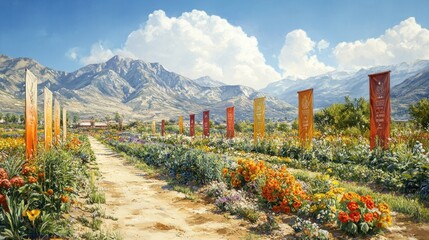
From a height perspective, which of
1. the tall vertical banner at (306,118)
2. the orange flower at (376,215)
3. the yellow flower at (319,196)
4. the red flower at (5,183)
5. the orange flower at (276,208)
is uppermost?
the tall vertical banner at (306,118)

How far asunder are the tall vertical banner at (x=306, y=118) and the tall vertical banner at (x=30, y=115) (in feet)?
36.8

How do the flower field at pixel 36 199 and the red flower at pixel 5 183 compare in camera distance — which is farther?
the red flower at pixel 5 183

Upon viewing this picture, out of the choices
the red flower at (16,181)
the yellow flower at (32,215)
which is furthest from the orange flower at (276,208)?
the red flower at (16,181)

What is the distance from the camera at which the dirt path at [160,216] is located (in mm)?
6227

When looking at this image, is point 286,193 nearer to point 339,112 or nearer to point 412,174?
point 412,174

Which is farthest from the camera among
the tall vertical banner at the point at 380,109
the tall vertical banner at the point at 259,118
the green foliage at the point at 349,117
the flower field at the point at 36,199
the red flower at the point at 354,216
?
the green foliage at the point at 349,117

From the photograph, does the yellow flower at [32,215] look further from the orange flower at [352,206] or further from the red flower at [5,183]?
the orange flower at [352,206]

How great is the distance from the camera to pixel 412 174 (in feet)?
27.1

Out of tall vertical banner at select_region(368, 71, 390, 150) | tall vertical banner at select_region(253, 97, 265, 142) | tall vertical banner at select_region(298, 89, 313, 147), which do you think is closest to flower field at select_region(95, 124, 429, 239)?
tall vertical banner at select_region(368, 71, 390, 150)

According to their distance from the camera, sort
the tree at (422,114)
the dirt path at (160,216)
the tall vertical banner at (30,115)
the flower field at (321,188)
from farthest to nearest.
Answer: the tree at (422,114) → the tall vertical banner at (30,115) → the dirt path at (160,216) → the flower field at (321,188)

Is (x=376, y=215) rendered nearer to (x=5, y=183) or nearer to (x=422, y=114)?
→ (x=5, y=183)

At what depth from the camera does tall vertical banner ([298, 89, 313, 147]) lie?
15.7 m

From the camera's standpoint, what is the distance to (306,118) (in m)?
15.9

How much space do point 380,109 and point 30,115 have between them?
11141 millimetres
